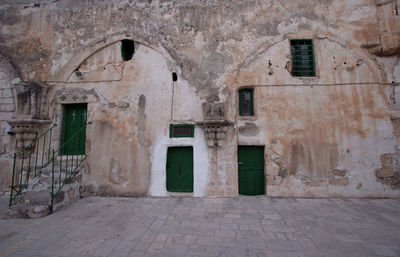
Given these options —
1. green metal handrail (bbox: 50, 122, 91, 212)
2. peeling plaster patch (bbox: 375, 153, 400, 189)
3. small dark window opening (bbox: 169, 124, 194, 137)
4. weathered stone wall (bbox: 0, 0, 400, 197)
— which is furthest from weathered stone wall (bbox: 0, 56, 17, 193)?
peeling plaster patch (bbox: 375, 153, 400, 189)

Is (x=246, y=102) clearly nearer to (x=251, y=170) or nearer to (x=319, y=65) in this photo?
(x=251, y=170)

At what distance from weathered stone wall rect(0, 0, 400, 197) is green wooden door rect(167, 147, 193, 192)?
0.24 metres

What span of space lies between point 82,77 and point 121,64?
1.51 meters

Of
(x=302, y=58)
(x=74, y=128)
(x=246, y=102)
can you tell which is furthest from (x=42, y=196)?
(x=302, y=58)

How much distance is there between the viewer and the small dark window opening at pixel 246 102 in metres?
6.09

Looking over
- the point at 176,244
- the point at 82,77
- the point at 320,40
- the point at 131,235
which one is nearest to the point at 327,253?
the point at 176,244

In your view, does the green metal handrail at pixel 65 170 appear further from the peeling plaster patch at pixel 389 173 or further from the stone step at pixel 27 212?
the peeling plaster patch at pixel 389 173

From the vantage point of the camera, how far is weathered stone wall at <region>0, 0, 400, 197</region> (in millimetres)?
5656

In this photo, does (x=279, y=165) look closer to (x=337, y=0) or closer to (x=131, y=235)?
(x=131, y=235)

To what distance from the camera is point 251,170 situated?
5.88 m

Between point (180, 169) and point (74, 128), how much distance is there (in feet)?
13.5

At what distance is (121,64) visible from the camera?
6.47 meters

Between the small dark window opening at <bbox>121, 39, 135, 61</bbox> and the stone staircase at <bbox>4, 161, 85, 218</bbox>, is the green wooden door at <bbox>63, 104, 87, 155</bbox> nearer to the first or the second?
the stone staircase at <bbox>4, 161, 85, 218</bbox>

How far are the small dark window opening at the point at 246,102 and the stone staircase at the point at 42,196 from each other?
5.64m
